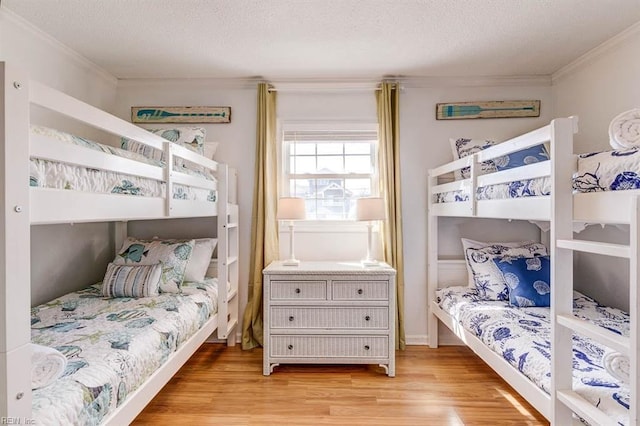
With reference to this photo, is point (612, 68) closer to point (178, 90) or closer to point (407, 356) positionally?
point (407, 356)

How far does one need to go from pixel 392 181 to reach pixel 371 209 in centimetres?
46

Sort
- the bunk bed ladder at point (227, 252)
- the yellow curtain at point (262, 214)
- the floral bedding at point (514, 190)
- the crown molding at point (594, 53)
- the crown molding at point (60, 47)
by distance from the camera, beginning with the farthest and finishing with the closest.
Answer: the yellow curtain at point (262, 214) < the bunk bed ladder at point (227, 252) < the crown molding at point (594, 53) < the crown molding at point (60, 47) < the floral bedding at point (514, 190)

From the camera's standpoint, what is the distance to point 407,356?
2928 millimetres

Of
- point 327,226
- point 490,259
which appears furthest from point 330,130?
point 490,259

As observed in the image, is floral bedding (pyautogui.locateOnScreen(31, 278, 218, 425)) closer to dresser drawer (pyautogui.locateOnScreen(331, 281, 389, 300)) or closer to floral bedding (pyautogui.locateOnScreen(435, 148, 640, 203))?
dresser drawer (pyautogui.locateOnScreen(331, 281, 389, 300))

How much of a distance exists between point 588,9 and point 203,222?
2.96 meters

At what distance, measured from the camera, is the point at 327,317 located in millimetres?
2596

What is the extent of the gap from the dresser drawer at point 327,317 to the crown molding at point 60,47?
7.38ft

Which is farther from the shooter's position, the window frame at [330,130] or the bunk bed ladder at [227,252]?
the window frame at [330,130]

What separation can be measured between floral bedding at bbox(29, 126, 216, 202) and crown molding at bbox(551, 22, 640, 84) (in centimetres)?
288

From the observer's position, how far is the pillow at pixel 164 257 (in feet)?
8.38

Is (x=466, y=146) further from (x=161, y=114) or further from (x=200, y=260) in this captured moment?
(x=161, y=114)

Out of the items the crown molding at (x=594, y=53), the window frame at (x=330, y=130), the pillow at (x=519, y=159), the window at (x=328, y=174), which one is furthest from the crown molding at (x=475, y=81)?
the pillow at (x=519, y=159)

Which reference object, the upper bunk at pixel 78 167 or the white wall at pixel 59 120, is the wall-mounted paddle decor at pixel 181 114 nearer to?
the white wall at pixel 59 120
